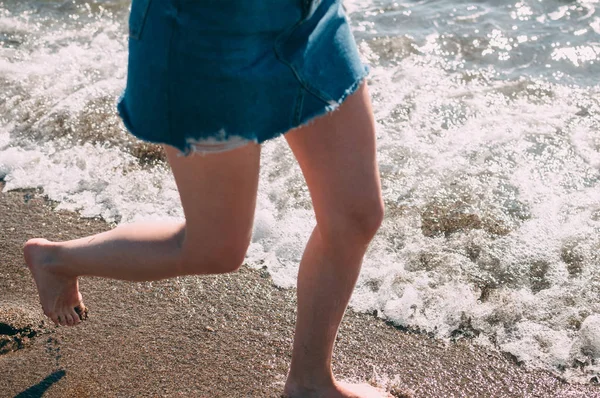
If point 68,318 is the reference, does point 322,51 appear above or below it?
above

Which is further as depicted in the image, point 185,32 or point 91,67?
point 91,67

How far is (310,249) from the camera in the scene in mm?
2016

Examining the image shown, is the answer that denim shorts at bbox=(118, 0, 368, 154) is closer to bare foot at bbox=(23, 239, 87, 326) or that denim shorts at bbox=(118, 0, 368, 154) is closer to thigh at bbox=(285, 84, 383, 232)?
thigh at bbox=(285, 84, 383, 232)

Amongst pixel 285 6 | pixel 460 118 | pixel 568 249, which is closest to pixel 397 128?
pixel 460 118

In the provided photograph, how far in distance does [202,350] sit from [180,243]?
675mm

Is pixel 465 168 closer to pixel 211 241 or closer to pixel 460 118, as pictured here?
pixel 460 118

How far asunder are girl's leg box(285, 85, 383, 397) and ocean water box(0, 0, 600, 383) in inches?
25.4

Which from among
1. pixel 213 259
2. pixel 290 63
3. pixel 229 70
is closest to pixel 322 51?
pixel 290 63

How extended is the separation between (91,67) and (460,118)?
2555 mm

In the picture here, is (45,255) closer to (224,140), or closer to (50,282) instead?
(50,282)

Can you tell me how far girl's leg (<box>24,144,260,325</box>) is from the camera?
1.71 m

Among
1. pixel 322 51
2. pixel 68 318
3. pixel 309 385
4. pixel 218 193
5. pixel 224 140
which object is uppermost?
pixel 322 51

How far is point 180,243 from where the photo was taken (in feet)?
6.25

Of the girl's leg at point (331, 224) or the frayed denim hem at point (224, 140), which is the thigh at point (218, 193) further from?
the girl's leg at point (331, 224)
